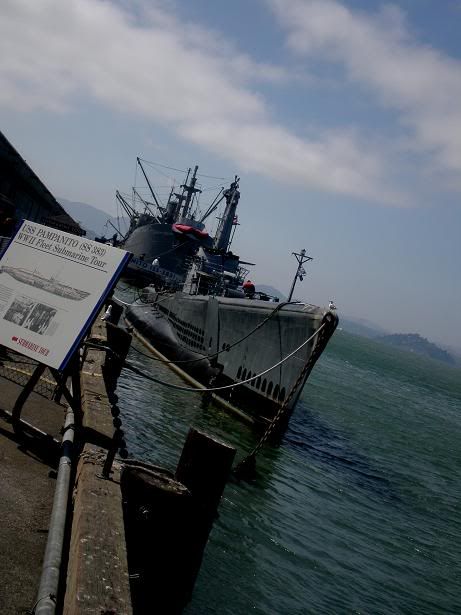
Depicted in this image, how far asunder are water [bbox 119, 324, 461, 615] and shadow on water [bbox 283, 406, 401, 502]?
0.22 feet

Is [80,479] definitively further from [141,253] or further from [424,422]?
[141,253]

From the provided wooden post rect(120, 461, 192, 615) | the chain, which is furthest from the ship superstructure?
wooden post rect(120, 461, 192, 615)

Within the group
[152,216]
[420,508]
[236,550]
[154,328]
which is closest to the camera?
[236,550]

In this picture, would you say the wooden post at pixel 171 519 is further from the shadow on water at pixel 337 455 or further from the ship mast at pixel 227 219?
the ship mast at pixel 227 219

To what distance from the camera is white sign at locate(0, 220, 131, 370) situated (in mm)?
6191

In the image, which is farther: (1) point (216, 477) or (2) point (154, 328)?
(2) point (154, 328)

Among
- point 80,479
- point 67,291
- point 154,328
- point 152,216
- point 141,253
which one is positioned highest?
point 152,216

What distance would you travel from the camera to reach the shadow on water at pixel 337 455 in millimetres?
16231

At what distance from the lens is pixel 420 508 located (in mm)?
15422

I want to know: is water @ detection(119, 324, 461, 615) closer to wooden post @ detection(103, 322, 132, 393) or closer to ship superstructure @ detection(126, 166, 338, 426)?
ship superstructure @ detection(126, 166, 338, 426)

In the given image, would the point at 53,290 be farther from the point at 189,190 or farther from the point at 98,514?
the point at 189,190

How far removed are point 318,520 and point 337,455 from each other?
23.5 feet

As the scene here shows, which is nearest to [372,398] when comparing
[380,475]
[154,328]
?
[154,328]

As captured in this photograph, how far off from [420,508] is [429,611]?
6308mm
